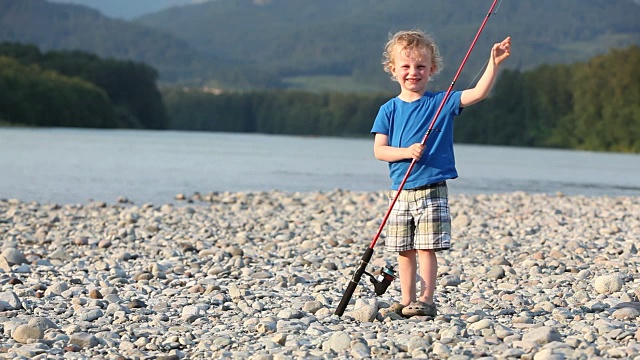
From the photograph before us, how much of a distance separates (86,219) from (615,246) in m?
7.53

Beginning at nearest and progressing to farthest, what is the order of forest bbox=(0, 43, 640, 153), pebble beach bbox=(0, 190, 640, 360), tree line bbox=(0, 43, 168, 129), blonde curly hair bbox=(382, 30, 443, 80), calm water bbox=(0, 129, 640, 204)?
pebble beach bbox=(0, 190, 640, 360)
blonde curly hair bbox=(382, 30, 443, 80)
calm water bbox=(0, 129, 640, 204)
forest bbox=(0, 43, 640, 153)
tree line bbox=(0, 43, 168, 129)

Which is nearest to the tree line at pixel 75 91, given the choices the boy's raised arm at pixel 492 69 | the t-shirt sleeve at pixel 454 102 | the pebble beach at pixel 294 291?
the pebble beach at pixel 294 291

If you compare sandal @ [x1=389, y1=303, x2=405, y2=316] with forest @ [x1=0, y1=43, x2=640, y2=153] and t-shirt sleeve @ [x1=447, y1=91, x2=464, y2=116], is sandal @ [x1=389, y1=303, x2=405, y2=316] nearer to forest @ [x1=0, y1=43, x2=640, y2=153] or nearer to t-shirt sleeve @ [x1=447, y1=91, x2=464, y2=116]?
t-shirt sleeve @ [x1=447, y1=91, x2=464, y2=116]

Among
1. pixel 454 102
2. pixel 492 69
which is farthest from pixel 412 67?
pixel 492 69

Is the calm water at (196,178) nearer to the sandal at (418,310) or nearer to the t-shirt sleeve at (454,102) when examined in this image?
the sandal at (418,310)

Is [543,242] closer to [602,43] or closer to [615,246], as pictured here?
[615,246]

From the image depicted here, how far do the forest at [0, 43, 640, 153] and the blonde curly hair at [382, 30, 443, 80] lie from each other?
2547 inches

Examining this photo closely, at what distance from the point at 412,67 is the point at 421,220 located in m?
0.95

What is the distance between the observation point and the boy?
5914 mm

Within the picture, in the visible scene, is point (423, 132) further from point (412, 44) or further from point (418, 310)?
point (418, 310)

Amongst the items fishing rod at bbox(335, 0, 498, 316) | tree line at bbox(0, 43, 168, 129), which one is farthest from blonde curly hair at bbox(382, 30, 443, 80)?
tree line at bbox(0, 43, 168, 129)

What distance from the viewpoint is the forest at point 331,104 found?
71.7 meters

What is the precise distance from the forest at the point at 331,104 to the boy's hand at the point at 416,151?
65.1m

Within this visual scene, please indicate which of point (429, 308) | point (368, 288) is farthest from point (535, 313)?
point (368, 288)
